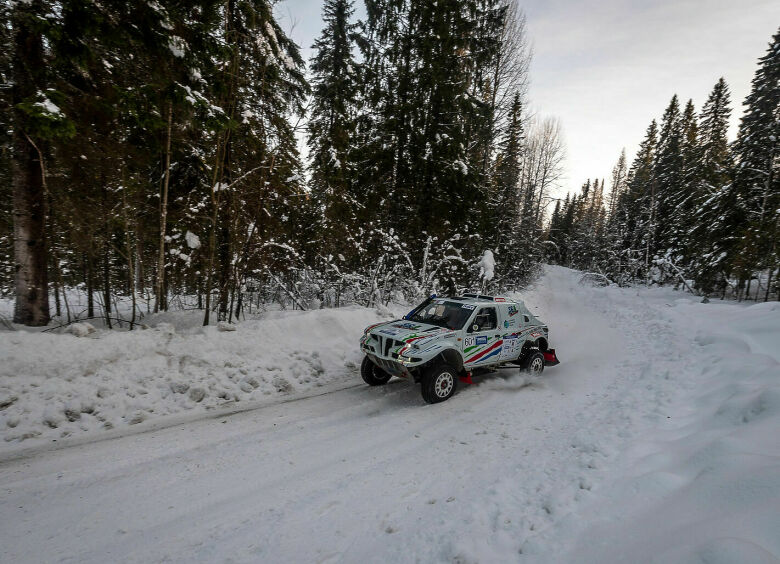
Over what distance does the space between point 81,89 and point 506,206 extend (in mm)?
20971

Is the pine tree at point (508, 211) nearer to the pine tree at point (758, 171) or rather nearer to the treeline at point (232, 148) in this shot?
the treeline at point (232, 148)

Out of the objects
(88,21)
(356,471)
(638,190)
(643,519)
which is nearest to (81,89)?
(88,21)

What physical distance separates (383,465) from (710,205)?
890 inches

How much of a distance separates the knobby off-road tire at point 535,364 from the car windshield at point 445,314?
216 centimetres

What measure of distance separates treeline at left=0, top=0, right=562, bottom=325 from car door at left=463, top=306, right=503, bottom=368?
577 centimetres

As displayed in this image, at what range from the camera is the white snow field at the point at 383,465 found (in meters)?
2.95

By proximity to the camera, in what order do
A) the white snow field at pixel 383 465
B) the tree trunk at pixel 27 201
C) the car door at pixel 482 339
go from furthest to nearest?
the car door at pixel 482 339 < the tree trunk at pixel 27 201 < the white snow field at pixel 383 465

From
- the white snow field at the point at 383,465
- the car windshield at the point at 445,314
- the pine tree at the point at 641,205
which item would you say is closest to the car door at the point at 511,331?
the white snow field at the point at 383,465

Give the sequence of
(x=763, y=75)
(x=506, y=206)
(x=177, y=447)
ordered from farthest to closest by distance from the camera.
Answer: (x=506, y=206), (x=763, y=75), (x=177, y=447)

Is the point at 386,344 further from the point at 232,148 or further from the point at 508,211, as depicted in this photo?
the point at 508,211

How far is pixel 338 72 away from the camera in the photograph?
54.7 ft

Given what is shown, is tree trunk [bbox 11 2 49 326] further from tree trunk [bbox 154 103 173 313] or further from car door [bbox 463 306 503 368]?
car door [bbox 463 306 503 368]

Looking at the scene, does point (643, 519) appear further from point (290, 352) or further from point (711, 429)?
point (290, 352)

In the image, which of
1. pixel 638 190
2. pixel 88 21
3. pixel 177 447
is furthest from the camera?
pixel 638 190
